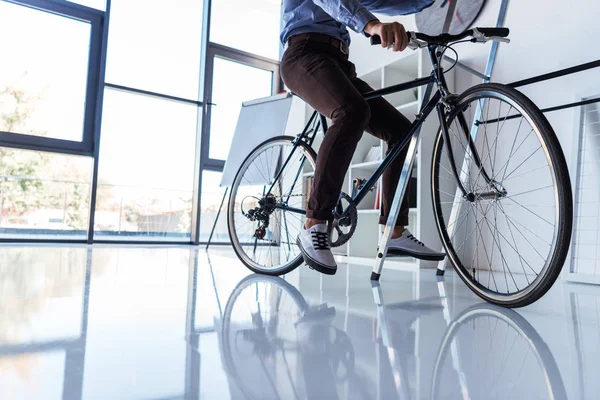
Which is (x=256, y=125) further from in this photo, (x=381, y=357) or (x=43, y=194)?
(x=381, y=357)

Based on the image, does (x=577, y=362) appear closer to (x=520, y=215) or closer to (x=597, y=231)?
(x=597, y=231)

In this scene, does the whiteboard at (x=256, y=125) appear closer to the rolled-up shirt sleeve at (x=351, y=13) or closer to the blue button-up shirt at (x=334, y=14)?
the blue button-up shirt at (x=334, y=14)

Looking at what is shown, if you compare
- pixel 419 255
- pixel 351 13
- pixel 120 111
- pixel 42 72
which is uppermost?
pixel 42 72

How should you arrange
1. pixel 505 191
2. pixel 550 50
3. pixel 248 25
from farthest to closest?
1. pixel 248 25
2. pixel 550 50
3. pixel 505 191

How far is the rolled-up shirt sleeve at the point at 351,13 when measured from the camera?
3.75 feet

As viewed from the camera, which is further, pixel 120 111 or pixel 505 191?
pixel 120 111

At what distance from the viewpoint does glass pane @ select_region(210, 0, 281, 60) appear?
174 inches

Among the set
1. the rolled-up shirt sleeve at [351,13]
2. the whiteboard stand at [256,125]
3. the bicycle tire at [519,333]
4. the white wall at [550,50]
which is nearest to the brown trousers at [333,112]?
the rolled-up shirt sleeve at [351,13]

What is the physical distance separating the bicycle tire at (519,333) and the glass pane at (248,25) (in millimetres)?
4134

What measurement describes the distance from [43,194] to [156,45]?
1786 millimetres

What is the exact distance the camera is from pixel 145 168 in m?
4.09

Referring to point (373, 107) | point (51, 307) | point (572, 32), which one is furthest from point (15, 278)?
point (572, 32)

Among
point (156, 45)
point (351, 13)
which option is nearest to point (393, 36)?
point (351, 13)

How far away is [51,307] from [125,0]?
3.95 m
